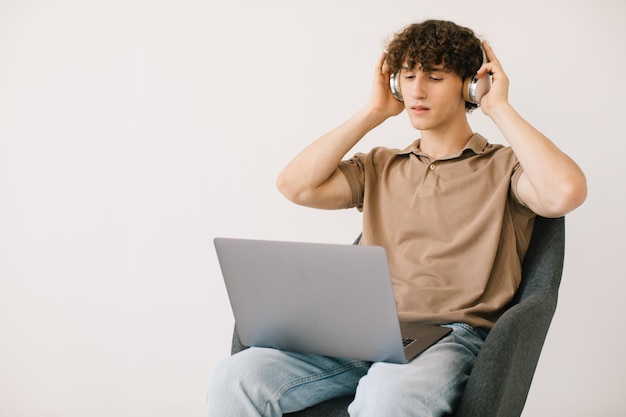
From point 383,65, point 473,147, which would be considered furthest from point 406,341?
point 383,65

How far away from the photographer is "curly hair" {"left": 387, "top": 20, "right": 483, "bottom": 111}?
80.6 inches

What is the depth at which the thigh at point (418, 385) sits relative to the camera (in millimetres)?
1558

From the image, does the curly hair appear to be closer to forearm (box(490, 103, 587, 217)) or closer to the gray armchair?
forearm (box(490, 103, 587, 217))

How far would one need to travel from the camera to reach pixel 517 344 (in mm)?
1639

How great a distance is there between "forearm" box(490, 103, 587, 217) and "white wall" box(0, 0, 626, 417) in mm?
772

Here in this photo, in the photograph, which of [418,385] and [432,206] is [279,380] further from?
[432,206]

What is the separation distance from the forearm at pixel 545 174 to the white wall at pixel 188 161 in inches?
30.4

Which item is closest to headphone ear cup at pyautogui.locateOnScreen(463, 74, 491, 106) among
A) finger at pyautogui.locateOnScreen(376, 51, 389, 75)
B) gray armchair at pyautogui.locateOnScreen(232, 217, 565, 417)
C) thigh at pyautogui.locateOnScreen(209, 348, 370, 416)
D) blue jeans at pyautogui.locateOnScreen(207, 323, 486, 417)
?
finger at pyautogui.locateOnScreen(376, 51, 389, 75)

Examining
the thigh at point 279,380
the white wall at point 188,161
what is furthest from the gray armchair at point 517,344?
the white wall at point 188,161

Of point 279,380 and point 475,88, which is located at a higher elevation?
point 475,88

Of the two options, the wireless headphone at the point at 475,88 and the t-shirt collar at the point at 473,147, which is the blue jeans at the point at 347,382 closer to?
the t-shirt collar at the point at 473,147

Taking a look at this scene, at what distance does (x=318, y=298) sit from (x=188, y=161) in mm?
1420

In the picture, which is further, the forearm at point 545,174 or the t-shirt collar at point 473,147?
the t-shirt collar at point 473,147

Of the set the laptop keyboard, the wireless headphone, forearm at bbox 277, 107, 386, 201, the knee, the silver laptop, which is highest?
the wireless headphone
